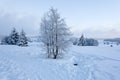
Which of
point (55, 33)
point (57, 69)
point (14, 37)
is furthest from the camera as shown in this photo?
point (14, 37)

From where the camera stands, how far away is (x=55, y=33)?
911 inches

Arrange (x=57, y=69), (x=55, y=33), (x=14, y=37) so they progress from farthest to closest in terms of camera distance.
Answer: (x=14, y=37)
(x=55, y=33)
(x=57, y=69)

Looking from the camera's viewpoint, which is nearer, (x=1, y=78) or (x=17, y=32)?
(x=1, y=78)

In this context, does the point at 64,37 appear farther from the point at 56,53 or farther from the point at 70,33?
the point at 56,53

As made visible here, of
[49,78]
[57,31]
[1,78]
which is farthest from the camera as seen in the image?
[57,31]

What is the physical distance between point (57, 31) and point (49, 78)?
39.8ft

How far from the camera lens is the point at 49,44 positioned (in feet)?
77.5

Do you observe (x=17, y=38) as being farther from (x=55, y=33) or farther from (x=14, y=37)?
(x=55, y=33)

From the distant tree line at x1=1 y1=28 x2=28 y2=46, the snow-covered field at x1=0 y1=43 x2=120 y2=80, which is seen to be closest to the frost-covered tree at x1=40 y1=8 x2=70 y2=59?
the snow-covered field at x1=0 y1=43 x2=120 y2=80

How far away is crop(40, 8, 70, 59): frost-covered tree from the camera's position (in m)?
23.1

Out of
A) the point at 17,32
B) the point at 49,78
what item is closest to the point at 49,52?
the point at 49,78

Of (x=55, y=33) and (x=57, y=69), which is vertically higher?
(x=55, y=33)

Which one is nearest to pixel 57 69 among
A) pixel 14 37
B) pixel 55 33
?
pixel 55 33

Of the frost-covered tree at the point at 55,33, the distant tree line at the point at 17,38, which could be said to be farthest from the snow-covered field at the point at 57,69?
the distant tree line at the point at 17,38
